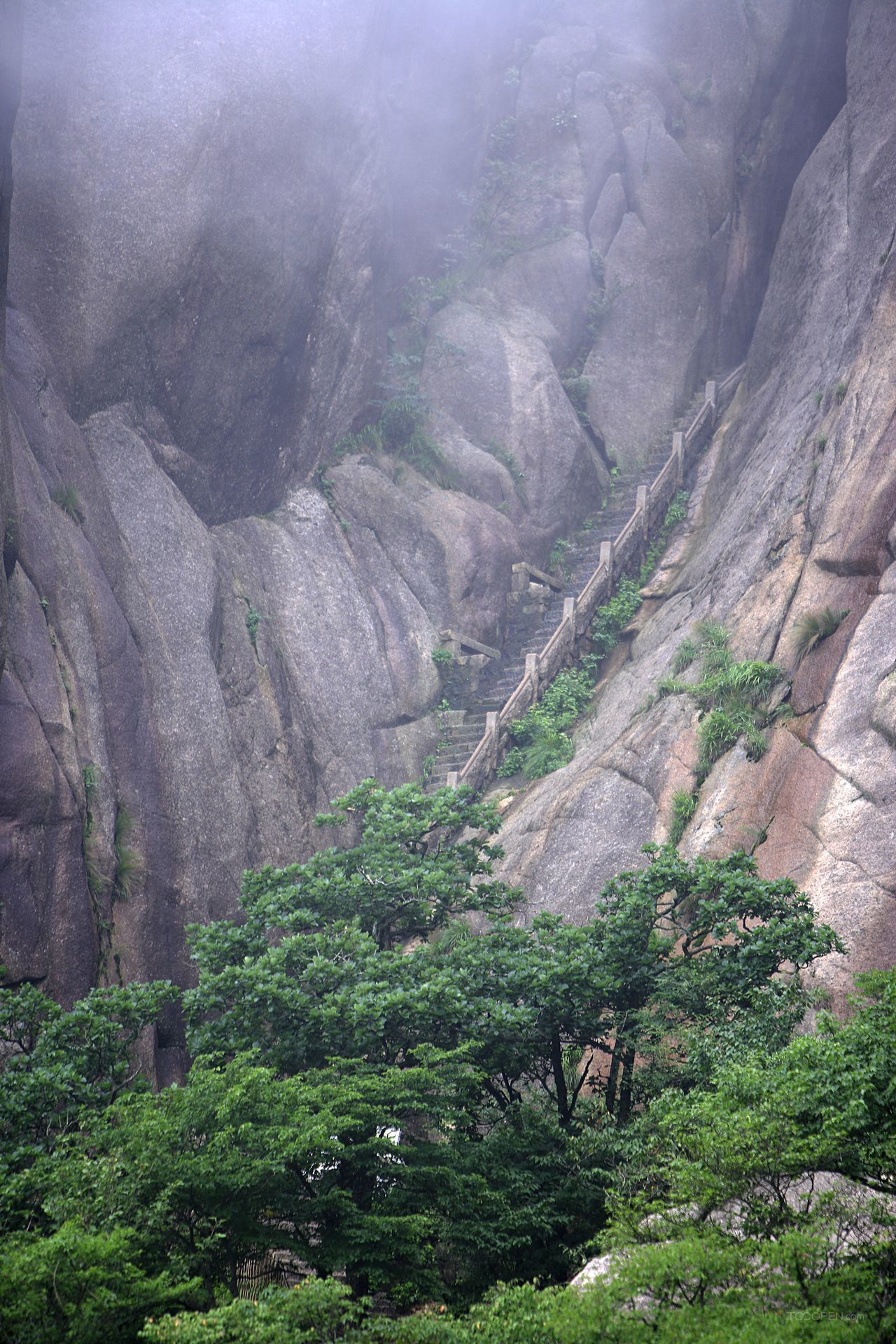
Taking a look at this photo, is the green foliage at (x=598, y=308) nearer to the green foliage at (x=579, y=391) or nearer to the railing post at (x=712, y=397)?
the green foliage at (x=579, y=391)

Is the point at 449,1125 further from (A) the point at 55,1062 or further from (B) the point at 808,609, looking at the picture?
(B) the point at 808,609

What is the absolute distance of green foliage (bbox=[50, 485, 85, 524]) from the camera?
16766 mm

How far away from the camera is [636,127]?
106ft

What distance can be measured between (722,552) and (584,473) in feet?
24.9

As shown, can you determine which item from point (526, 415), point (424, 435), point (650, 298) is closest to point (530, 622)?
point (424, 435)

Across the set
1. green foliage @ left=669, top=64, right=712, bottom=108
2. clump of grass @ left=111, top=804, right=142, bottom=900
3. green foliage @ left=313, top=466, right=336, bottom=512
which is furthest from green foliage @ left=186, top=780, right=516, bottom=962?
green foliage @ left=669, top=64, right=712, bottom=108

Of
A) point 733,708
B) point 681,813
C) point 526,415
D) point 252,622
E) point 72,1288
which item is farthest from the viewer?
point 526,415

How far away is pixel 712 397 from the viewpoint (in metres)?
29.9

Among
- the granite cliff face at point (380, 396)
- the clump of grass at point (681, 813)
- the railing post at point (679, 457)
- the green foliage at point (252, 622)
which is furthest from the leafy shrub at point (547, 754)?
the railing post at point (679, 457)

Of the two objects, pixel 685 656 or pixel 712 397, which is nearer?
pixel 685 656

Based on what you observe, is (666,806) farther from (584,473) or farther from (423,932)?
(584,473)

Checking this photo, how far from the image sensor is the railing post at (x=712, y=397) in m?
29.8

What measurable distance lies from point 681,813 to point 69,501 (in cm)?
1055

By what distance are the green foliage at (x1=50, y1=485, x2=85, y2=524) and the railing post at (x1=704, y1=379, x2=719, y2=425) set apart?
18.5 meters
